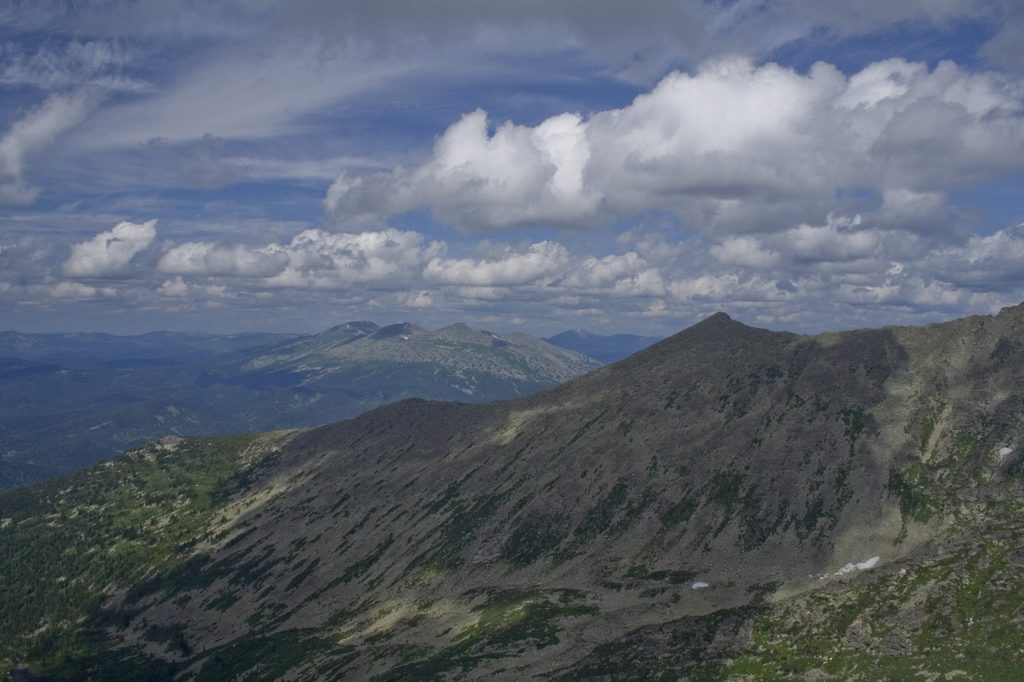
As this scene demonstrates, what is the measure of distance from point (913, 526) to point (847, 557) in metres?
17.4

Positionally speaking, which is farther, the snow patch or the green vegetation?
the snow patch

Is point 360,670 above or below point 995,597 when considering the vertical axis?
below

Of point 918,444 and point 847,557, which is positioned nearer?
point 847,557

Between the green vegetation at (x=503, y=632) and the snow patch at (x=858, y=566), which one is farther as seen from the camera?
the snow patch at (x=858, y=566)

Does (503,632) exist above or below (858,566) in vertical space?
below

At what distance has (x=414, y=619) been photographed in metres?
197

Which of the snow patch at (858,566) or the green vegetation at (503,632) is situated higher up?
the snow patch at (858,566)

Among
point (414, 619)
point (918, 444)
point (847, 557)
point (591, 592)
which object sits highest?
point (918, 444)

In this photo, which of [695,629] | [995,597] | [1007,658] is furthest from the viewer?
[695,629]

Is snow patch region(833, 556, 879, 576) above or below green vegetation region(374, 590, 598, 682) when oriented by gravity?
above

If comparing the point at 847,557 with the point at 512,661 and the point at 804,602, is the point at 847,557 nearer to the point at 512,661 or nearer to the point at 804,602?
the point at 804,602

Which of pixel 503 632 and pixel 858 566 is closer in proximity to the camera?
pixel 858 566

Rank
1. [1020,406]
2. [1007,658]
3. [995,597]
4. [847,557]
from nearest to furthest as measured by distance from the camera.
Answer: [1007,658]
[995,597]
[847,557]
[1020,406]

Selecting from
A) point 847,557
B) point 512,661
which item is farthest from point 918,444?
point 512,661
